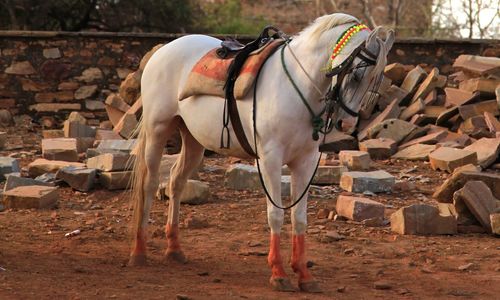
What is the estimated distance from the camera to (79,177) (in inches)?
406

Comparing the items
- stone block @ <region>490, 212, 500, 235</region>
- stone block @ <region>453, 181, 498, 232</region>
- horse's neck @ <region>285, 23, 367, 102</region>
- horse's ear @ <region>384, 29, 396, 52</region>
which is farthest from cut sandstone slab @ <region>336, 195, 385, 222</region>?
horse's ear @ <region>384, 29, 396, 52</region>

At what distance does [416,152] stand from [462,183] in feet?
10.6

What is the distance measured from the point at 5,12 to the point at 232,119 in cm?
1796

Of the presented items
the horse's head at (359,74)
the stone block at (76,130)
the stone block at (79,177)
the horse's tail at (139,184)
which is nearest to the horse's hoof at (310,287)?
the horse's head at (359,74)

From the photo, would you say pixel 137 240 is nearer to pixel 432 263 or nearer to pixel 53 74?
pixel 432 263

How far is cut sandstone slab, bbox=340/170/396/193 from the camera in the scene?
10156mm

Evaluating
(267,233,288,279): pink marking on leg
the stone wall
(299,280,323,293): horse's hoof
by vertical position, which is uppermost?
the stone wall

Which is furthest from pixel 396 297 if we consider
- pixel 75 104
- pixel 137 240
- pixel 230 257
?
pixel 75 104

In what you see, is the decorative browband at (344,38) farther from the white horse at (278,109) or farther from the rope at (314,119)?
the rope at (314,119)

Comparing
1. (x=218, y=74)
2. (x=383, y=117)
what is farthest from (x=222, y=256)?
(x=383, y=117)

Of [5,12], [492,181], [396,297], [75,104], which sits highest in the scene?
[5,12]

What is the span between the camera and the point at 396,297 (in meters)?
6.55

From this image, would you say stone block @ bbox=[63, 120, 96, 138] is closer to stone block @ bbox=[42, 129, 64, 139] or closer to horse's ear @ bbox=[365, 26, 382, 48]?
stone block @ bbox=[42, 129, 64, 139]

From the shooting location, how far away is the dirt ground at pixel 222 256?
6543 millimetres
